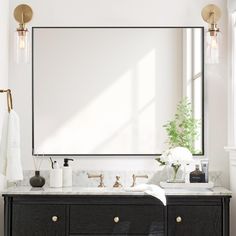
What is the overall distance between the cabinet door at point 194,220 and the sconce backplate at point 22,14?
65.0 inches

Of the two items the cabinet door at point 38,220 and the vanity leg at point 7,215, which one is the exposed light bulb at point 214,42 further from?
the vanity leg at point 7,215

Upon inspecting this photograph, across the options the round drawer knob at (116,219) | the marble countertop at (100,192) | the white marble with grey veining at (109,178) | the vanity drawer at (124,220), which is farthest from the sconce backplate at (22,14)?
the round drawer knob at (116,219)

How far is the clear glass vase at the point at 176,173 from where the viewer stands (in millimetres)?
4129

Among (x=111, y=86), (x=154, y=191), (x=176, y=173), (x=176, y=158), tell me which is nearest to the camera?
(x=154, y=191)

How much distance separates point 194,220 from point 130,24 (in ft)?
4.86

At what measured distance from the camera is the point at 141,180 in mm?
4246

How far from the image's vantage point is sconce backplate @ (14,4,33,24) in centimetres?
421

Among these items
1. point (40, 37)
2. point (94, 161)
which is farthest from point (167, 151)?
point (40, 37)

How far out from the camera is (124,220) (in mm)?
3775

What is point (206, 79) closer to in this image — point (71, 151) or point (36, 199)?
point (71, 151)

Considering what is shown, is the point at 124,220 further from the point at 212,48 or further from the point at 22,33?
the point at 22,33

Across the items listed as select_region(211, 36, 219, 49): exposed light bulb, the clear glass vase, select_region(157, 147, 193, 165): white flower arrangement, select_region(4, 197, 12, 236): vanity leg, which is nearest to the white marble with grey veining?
the clear glass vase

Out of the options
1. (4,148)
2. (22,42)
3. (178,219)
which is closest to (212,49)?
(178,219)

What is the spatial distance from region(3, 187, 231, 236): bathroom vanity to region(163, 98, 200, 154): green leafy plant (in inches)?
21.9
